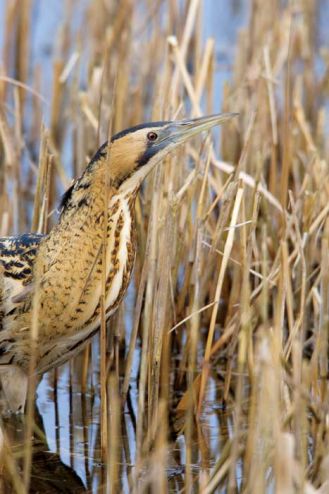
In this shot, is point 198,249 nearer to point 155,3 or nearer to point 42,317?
point 42,317

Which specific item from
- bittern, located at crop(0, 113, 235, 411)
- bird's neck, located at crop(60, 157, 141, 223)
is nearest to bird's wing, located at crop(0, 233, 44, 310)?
bittern, located at crop(0, 113, 235, 411)

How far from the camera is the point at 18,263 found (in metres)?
3.55

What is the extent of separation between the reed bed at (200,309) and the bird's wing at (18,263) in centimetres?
32

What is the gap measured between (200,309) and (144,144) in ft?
2.08

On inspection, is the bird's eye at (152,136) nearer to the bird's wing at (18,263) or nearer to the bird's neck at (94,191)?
the bird's neck at (94,191)

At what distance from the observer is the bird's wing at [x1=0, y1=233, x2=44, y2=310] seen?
3.52 m

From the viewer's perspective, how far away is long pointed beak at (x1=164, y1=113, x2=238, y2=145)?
3535 millimetres

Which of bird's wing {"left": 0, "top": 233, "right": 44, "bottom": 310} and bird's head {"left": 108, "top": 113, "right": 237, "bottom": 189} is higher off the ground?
bird's head {"left": 108, "top": 113, "right": 237, "bottom": 189}

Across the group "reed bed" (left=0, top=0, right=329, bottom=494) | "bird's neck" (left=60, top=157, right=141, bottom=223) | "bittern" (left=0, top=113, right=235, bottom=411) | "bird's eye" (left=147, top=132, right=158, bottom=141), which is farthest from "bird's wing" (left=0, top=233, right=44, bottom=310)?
"bird's eye" (left=147, top=132, right=158, bottom=141)

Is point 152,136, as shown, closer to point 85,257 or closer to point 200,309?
point 85,257

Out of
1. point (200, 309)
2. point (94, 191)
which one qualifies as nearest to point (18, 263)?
point (94, 191)

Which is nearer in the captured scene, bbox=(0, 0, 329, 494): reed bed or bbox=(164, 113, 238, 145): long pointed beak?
bbox=(0, 0, 329, 494): reed bed

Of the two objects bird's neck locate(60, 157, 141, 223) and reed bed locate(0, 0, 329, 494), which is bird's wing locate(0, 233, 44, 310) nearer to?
bird's neck locate(60, 157, 141, 223)

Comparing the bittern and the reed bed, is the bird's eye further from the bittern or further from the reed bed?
the reed bed
